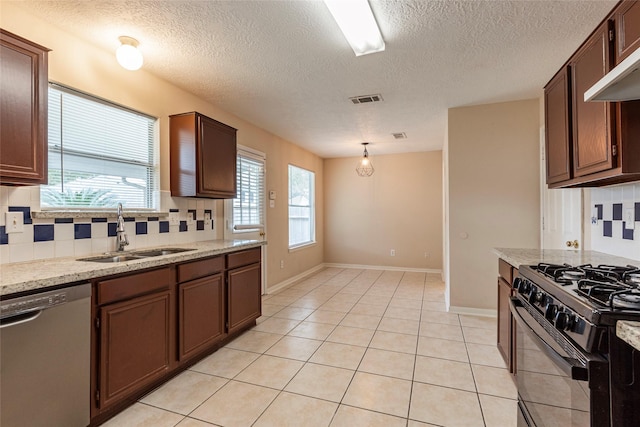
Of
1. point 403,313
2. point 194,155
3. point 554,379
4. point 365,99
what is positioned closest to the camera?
point 554,379

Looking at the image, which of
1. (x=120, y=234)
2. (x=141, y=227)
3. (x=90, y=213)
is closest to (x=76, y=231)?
(x=90, y=213)

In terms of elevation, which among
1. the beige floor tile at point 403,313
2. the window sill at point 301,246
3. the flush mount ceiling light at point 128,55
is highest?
the flush mount ceiling light at point 128,55

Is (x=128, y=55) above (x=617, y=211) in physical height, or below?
above

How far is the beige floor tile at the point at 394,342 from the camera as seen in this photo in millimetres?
2744

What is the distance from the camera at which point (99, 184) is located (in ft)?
7.84

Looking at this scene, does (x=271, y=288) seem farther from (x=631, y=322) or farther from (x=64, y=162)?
(x=631, y=322)

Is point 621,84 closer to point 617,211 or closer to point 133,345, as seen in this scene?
point 617,211

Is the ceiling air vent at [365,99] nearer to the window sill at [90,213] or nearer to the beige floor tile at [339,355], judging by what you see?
the window sill at [90,213]

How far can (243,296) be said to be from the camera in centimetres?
301

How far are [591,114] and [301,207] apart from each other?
4733 millimetres

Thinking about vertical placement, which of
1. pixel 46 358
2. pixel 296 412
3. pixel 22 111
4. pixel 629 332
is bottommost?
pixel 296 412

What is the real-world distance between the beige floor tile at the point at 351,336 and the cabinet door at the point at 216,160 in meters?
1.85

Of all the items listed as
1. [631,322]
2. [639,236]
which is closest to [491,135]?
[639,236]

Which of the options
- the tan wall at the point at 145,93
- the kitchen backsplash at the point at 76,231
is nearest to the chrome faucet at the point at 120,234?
the kitchen backsplash at the point at 76,231
